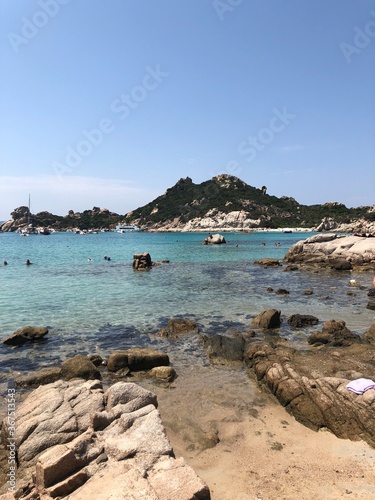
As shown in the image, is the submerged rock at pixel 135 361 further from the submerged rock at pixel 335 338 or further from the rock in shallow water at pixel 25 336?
the submerged rock at pixel 335 338

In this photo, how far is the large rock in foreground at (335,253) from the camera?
1834 inches

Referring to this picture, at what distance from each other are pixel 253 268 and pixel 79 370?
127 feet

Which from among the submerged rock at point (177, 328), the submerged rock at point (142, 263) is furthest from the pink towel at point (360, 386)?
the submerged rock at point (142, 263)

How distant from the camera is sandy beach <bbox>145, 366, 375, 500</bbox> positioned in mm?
7254

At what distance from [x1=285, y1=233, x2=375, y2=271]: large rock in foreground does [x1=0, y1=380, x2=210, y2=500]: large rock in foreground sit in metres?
43.2

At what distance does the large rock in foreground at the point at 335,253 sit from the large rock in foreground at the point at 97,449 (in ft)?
142

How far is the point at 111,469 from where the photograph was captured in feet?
21.4

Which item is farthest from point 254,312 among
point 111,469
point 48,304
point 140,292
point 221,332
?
point 111,469

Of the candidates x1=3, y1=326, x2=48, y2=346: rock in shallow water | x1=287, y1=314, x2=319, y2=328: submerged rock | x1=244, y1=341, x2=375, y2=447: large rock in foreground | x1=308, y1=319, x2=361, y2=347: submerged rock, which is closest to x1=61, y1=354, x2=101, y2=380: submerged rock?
x1=3, y1=326, x2=48, y2=346: rock in shallow water

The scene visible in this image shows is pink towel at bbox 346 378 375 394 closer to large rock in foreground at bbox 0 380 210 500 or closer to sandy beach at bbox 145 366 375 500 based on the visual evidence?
sandy beach at bbox 145 366 375 500

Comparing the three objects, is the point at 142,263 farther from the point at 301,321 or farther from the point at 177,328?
the point at 301,321

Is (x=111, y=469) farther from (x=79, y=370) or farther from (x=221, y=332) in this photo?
(x=221, y=332)

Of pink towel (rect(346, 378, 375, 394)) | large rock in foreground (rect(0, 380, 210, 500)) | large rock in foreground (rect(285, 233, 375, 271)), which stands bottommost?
large rock in foreground (rect(0, 380, 210, 500))

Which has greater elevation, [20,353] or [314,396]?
[314,396]
